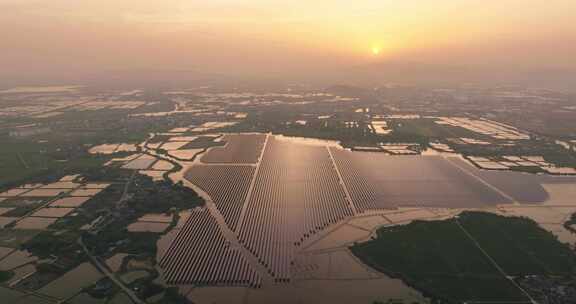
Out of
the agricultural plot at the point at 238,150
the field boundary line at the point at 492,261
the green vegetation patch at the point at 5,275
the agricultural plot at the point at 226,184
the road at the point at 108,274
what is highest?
the agricultural plot at the point at 238,150

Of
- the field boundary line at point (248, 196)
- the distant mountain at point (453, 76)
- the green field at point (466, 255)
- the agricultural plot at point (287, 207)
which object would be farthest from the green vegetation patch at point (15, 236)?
the distant mountain at point (453, 76)

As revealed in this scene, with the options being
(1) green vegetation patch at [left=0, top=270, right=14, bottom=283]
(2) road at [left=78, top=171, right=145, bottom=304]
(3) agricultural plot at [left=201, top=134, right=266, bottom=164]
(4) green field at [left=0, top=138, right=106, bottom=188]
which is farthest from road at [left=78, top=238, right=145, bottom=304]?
(3) agricultural plot at [left=201, top=134, right=266, bottom=164]

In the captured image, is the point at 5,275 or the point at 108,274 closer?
the point at 5,275

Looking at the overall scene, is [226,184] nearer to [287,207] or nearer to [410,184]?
[287,207]

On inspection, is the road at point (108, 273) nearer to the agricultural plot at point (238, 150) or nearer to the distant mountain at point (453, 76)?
the agricultural plot at point (238, 150)

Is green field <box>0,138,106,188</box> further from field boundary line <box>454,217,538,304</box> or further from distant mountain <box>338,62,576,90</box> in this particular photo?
distant mountain <box>338,62,576,90</box>

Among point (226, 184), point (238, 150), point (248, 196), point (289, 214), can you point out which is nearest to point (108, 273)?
point (289, 214)

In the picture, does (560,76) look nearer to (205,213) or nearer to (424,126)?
(424,126)
